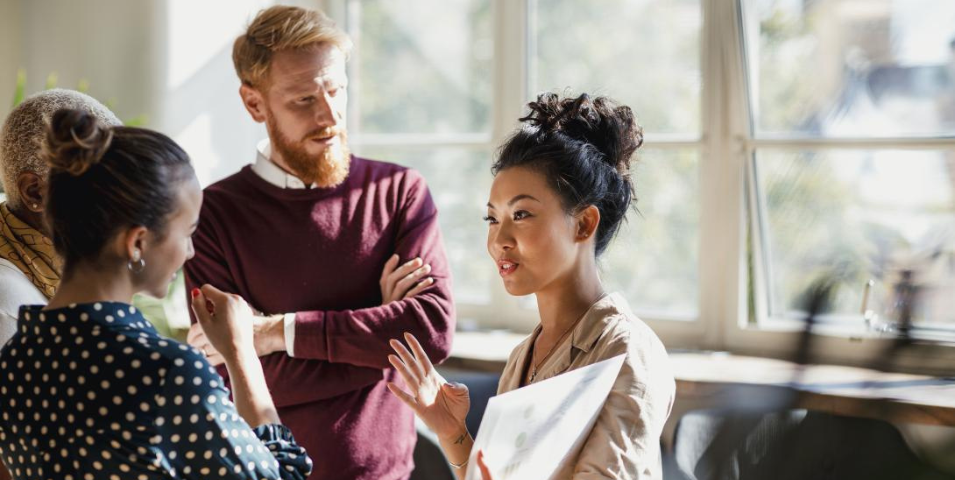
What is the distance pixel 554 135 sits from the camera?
1.61 meters

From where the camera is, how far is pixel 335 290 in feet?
6.52

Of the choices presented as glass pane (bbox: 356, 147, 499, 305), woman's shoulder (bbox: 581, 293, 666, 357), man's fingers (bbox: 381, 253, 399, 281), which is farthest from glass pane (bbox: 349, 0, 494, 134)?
woman's shoulder (bbox: 581, 293, 666, 357)

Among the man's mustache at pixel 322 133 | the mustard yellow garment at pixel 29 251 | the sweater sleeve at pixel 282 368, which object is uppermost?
the man's mustache at pixel 322 133

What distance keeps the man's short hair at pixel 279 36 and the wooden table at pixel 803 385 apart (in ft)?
4.21

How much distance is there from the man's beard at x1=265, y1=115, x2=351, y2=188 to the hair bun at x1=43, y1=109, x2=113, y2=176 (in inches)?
33.7

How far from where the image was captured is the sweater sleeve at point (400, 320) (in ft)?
6.14

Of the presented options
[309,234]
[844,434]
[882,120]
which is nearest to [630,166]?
[309,234]

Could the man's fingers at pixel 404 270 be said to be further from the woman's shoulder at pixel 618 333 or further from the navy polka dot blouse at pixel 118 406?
the navy polka dot blouse at pixel 118 406

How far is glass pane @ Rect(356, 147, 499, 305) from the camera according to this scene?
11.3 ft

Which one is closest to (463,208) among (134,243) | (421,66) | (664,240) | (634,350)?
(421,66)

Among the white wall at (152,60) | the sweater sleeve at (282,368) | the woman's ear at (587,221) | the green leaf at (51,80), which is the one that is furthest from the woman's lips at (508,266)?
the green leaf at (51,80)

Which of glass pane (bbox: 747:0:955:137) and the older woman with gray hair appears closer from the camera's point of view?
the older woman with gray hair

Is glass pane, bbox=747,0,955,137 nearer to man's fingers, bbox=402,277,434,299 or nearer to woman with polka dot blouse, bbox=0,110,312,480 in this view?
man's fingers, bbox=402,277,434,299

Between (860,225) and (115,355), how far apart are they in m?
2.29
